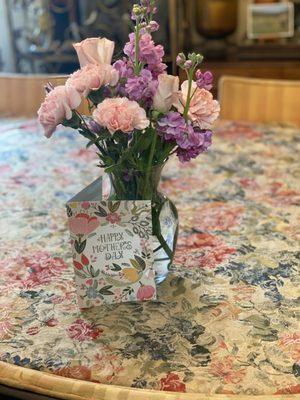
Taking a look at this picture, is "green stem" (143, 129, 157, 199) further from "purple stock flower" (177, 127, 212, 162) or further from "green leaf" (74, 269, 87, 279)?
"green leaf" (74, 269, 87, 279)

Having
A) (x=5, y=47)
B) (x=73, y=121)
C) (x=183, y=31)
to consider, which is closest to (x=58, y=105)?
(x=73, y=121)

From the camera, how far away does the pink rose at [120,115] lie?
0.72 m

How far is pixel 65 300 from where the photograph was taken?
2.82 ft

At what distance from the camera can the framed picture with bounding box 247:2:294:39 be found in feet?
10.5

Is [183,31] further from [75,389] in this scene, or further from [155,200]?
[75,389]

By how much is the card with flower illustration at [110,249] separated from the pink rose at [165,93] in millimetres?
148

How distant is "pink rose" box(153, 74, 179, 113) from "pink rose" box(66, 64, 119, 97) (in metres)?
0.07

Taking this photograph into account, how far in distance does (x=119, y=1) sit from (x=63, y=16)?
1.32ft

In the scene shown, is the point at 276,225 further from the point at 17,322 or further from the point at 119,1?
the point at 119,1

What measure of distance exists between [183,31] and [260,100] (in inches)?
63.4


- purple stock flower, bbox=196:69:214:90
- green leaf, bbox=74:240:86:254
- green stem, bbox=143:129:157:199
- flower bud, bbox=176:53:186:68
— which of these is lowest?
green leaf, bbox=74:240:86:254

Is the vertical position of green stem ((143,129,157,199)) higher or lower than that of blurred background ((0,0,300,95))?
lower

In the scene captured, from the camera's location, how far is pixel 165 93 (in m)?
0.75

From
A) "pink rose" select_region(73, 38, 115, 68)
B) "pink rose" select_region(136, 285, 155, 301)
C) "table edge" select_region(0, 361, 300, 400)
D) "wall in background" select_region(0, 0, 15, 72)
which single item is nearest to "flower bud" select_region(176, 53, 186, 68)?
"pink rose" select_region(73, 38, 115, 68)
